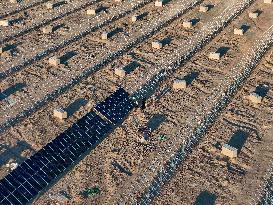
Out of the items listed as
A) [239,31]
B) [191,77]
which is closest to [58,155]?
[191,77]

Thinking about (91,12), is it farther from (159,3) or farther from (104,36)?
(159,3)

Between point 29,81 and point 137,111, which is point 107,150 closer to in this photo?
point 137,111

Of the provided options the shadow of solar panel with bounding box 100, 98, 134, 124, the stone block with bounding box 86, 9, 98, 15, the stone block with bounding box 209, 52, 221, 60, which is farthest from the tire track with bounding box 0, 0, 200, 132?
the stone block with bounding box 209, 52, 221, 60

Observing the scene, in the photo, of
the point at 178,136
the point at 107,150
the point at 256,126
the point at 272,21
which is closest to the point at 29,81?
the point at 107,150

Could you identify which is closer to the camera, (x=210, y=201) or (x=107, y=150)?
(x=210, y=201)

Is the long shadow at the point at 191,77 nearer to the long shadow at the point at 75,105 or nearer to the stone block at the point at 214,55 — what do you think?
the stone block at the point at 214,55

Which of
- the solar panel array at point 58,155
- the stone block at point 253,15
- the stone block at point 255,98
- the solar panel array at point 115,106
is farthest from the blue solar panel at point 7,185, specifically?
the stone block at point 253,15

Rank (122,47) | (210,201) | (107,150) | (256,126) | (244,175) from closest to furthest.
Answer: (210,201)
(244,175)
(107,150)
(256,126)
(122,47)
